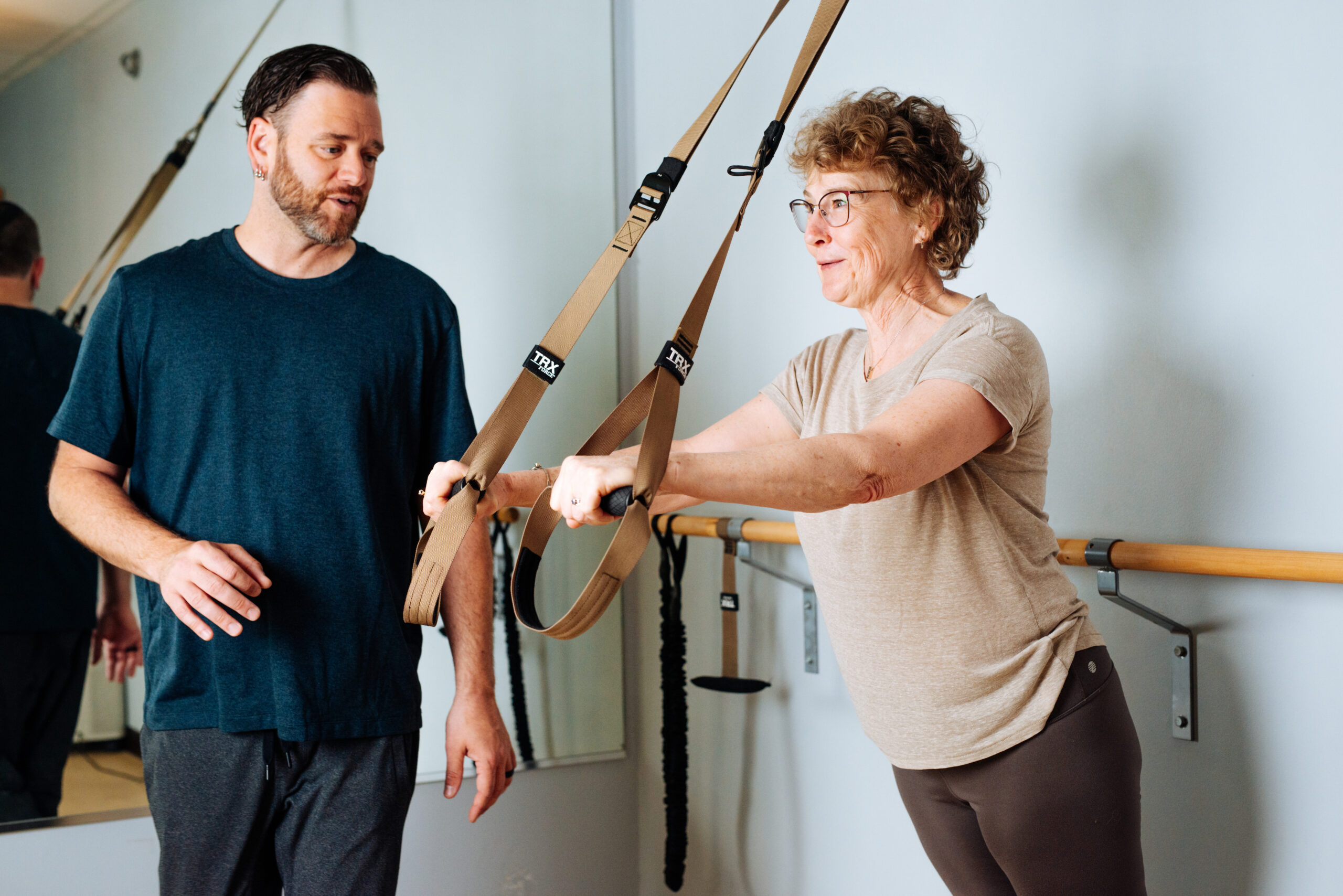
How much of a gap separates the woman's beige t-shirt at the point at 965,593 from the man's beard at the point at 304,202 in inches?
25.2

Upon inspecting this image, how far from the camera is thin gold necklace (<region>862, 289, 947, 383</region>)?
1.14 meters

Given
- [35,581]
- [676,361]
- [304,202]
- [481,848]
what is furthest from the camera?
[481,848]

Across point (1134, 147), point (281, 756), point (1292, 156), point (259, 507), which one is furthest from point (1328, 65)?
point (281, 756)

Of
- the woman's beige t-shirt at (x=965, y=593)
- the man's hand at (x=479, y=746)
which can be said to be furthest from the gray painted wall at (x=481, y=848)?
the woman's beige t-shirt at (x=965, y=593)

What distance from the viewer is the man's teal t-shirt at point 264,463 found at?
3.85 feet

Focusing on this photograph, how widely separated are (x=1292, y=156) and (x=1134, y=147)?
20 centimetres

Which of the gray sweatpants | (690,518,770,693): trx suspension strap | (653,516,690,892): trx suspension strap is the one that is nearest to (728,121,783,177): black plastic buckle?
the gray sweatpants

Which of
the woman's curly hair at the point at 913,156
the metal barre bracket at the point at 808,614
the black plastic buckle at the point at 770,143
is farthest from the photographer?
the metal barre bracket at the point at 808,614

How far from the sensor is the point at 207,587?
1041 millimetres

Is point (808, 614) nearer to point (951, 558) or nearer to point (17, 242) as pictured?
point (951, 558)

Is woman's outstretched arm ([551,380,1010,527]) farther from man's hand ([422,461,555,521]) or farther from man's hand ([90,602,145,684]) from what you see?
man's hand ([90,602,145,684])

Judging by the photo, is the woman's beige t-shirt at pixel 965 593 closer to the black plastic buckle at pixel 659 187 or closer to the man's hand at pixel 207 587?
the black plastic buckle at pixel 659 187

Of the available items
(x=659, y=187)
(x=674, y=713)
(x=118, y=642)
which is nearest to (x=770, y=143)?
(x=659, y=187)

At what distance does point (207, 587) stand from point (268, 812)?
294mm
